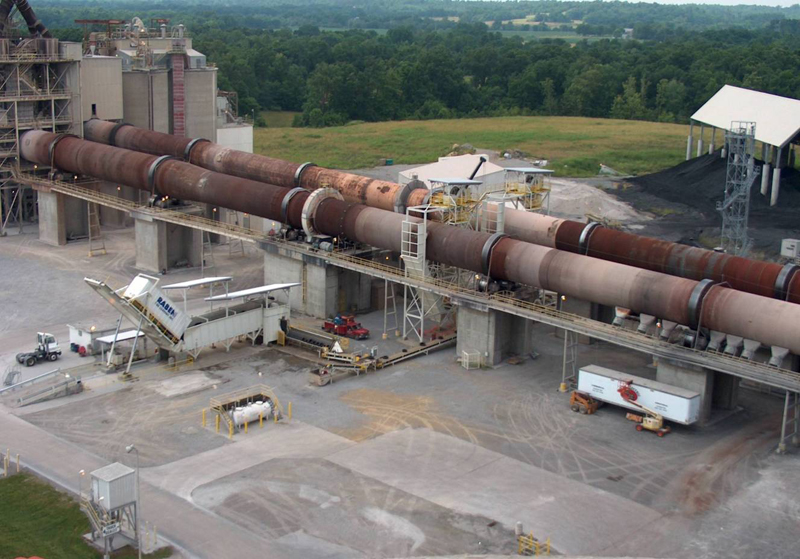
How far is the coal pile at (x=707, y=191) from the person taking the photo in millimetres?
92375

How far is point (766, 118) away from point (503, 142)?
4534 cm

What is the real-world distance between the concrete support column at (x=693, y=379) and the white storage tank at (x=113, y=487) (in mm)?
25504

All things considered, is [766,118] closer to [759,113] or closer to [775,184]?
[759,113]

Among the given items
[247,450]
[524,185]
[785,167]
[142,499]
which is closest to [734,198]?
[524,185]

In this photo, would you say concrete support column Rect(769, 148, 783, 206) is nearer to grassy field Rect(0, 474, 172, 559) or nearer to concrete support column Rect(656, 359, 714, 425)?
concrete support column Rect(656, 359, 714, 425)

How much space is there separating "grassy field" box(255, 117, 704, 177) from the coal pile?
10.7 metres

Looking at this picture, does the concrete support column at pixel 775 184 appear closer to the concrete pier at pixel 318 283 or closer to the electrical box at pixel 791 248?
the electrical box at pixel 791 248

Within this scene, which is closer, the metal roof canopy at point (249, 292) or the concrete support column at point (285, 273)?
the metal roof canopy at point (249, 292)

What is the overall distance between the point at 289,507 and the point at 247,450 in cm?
582

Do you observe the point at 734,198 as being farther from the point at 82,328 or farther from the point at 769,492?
the point at 82,328

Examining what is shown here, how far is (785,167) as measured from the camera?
331ft

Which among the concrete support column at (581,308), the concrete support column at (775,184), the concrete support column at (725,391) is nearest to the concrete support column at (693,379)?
the concrete support column at (725,391)

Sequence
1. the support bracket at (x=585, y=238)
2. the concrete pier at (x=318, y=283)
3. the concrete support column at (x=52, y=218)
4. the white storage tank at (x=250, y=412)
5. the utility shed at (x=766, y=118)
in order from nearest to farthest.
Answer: the white storage tank at (x=250, y=412) → the support bracket at (x=585, y=238) → the concrete pier at (x=318, y=283) → the concrete support column at (x=52, y=218) → the utility shed at (x=766, y=118)

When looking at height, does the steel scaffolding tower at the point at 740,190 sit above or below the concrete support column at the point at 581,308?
above
